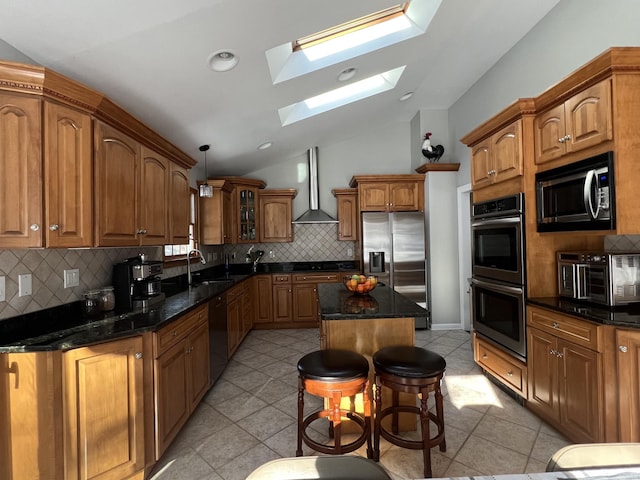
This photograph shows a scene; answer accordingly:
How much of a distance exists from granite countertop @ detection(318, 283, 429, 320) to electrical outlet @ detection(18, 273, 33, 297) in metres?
1.67

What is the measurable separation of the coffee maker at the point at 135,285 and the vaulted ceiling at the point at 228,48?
1238 mm

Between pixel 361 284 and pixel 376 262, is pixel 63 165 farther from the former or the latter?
pixel 376 262

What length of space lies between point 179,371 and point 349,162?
4377mm

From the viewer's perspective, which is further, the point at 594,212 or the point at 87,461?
the point at 594,212

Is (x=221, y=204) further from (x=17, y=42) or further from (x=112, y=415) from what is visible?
(x=112, y=415)

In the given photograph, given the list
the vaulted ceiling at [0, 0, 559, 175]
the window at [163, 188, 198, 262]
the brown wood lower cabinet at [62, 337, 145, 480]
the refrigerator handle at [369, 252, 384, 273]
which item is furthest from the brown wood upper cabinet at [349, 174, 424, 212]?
the brown wood lower cabinet at [62, 337, 145, 480]

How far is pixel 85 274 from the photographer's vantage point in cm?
212

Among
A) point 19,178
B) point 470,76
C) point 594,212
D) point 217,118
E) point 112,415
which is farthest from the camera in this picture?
point 470,76

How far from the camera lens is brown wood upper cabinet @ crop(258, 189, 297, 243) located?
5094mm

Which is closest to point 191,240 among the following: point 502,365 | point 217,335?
point 217,335

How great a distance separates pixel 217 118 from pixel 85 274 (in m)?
1.78

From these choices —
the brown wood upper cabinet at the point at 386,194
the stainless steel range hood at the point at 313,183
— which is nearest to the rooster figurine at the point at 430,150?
the brown wood upper cabinet at the point at 386,194

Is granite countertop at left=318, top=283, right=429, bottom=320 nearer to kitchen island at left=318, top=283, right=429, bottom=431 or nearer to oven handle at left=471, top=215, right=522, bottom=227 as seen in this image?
kitchen island at left=318, top=283, right=429, bottom=431

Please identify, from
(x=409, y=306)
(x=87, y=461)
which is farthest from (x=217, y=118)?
(x=87, y=461)
